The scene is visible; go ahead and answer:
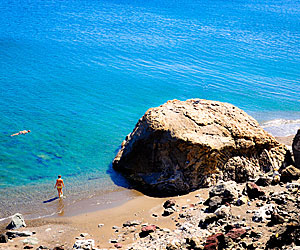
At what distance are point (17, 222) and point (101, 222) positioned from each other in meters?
3.16

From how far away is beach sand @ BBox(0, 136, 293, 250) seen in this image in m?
13.4

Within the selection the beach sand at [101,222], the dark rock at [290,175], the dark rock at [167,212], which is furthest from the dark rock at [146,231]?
the dark rock at [290,175]

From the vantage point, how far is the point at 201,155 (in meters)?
16.9

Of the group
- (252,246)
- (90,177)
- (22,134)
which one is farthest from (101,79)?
(252,246)

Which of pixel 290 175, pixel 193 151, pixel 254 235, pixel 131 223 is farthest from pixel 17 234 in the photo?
pixel 290 175

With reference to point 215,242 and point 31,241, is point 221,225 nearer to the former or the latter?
point 215,242

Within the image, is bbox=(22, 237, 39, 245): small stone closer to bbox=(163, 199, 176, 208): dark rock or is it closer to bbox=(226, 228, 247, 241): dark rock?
bbox=(163, 199, 176, 208): dark rock

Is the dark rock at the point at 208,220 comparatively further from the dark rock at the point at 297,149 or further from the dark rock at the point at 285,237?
the dark rock at the point at 297,149

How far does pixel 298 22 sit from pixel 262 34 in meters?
12.5

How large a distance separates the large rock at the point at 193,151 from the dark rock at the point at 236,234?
5492 mm

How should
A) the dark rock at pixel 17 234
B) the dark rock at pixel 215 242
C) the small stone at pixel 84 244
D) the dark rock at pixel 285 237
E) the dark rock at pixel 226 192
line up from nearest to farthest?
the dark rock at pixel 285 237 → the dark rock at pixel 215 242 → the small stone at pixel 84 244 → the dark rock at pixel 17 234 → the dark rock at pixel 226 192

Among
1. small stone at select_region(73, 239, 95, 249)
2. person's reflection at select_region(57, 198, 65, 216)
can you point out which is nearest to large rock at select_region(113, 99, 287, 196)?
person's reflection at select_region(57, 198, 65, 216)

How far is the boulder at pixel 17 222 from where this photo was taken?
14367 millimetres

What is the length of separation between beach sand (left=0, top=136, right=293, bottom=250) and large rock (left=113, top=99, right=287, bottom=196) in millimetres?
823
